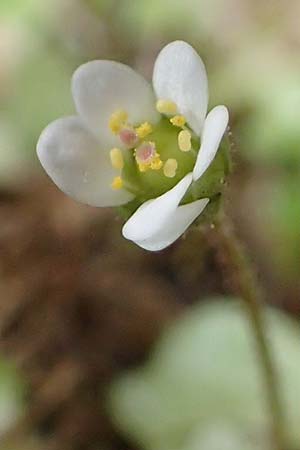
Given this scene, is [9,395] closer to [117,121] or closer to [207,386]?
[207,386]

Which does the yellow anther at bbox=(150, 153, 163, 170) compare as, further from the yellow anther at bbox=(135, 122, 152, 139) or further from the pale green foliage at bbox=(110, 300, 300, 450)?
the pale green foliage at bbox=(110, 300, 300, 450)

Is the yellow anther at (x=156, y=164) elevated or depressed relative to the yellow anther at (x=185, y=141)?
depressed

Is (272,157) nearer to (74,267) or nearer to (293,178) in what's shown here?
(293,178)

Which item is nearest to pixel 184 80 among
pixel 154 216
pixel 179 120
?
pixel 179 120

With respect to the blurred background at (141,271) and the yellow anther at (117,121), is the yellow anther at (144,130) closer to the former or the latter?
the yellow anther at (117,121)

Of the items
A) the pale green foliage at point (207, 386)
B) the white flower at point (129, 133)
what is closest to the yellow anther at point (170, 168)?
the white flower at point (129, 133)

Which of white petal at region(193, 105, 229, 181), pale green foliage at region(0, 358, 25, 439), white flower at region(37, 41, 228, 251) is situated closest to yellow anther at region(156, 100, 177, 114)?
white flower at region(37, 41, 228, 251)

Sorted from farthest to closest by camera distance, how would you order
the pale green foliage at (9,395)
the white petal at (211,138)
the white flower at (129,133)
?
the pale green foliage at (9,395), the white flower at (129,133), the white petal at (211,138)

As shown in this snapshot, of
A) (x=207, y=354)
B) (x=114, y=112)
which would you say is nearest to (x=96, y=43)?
(x=207, y=354)
